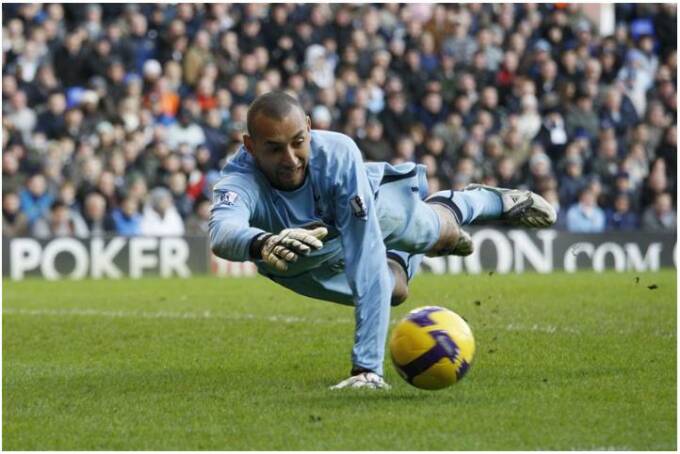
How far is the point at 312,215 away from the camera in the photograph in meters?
8.52

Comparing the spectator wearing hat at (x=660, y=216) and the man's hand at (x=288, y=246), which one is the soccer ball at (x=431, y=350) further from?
the spectator wearing hat at (x=660, y=216)

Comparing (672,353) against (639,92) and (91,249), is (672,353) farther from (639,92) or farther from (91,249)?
(639,92)

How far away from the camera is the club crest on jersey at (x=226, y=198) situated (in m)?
8.08

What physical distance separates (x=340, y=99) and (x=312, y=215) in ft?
46.5

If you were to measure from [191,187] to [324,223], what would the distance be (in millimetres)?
12719

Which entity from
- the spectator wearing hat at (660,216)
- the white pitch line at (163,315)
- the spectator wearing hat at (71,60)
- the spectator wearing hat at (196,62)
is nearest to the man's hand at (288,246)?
the white pitch line at (163,315)

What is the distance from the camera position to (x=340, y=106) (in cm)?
2250

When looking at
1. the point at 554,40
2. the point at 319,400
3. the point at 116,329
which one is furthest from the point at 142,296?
the point at 554,40

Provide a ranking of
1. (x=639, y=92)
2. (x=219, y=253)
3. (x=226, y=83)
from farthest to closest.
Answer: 1. (x=639, y=92)
2. (x=226, y=83)
3. (x=219, y=253)

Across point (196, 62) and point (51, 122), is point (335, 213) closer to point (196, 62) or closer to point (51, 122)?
point (51, 122)

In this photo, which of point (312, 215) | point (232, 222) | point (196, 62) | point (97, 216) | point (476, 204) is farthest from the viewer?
point (196, 62)

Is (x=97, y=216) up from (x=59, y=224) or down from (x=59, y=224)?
up

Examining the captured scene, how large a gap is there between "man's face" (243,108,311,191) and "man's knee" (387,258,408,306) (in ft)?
5.58

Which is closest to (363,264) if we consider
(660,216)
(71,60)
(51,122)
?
(51,122)
